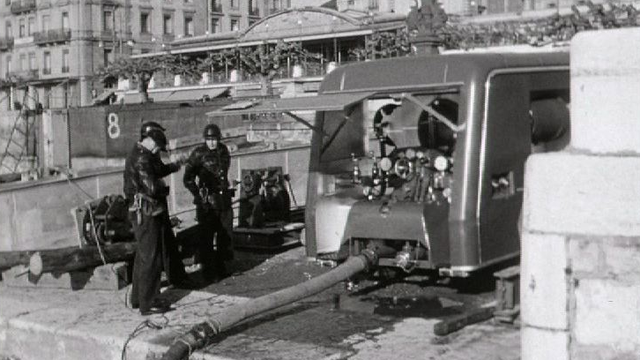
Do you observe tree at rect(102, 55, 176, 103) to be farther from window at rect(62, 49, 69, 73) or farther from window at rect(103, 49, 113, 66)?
window at rect(62, 49, 69, 73)

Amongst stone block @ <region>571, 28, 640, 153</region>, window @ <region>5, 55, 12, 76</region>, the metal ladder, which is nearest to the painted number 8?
the metal ladder

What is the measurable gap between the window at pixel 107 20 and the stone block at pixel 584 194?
8749 centimetres

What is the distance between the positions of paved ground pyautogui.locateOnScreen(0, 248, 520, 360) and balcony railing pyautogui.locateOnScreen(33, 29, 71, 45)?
80272 mm

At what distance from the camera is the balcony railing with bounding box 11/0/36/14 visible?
92875 mm

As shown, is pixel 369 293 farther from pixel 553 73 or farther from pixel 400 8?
pixel 400 8

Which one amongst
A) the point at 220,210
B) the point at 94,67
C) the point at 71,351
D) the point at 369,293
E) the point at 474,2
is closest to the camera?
the point at 71,351

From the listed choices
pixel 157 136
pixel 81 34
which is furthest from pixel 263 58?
pixel 157 136

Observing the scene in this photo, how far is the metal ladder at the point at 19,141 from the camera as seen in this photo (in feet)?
167

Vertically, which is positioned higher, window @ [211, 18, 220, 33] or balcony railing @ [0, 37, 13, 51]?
window @ [211, 18, 220, 33]

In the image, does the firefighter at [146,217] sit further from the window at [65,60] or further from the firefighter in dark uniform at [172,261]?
the window at [65,60]

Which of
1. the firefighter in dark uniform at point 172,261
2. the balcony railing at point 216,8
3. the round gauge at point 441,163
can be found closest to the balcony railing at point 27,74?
the balcony railing at point 216,8

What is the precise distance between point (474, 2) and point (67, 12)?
43522mm

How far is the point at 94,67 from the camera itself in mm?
87500

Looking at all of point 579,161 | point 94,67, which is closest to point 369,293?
point 579,161
